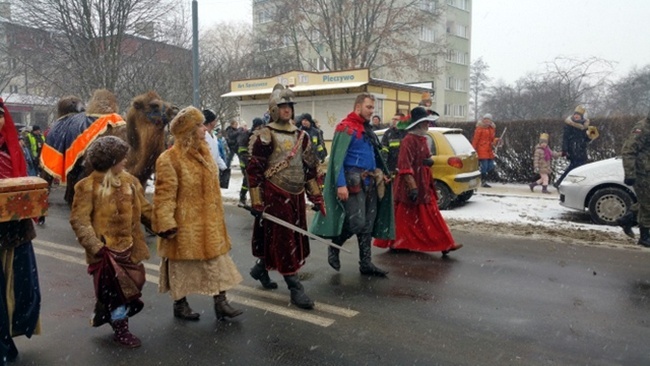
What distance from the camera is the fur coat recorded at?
3.93 m

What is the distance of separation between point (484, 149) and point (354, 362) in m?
11.1

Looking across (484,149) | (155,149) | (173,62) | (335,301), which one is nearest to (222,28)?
(173,62)

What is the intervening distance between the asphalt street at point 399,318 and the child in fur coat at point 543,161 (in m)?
6.72

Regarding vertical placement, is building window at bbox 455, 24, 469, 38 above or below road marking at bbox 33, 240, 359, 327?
above

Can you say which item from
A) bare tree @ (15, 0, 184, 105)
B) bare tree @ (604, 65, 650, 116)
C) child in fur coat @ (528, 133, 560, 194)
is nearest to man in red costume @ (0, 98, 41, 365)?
child in fur coat @ (528, 133, 560, 194)

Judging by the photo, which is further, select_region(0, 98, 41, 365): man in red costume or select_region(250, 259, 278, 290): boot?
select_region(250, 259, 278, 290): boot

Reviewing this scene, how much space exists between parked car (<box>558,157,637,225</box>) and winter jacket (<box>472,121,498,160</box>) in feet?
14.3

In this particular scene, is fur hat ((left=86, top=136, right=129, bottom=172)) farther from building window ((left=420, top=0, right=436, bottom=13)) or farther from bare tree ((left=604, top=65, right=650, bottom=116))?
bare tree ((left=604, top=65, right=650, bottom=116))

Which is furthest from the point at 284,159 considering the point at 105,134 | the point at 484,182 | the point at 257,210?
the point at 484,182

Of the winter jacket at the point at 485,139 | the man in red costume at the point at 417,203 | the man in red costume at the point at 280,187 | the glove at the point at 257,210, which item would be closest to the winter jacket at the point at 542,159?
the winter jacket at the point at 485,139

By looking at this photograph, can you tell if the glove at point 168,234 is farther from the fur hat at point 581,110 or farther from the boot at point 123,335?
the fur hat at point 581,110

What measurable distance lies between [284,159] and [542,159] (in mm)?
10364

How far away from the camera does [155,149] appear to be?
8.24 m

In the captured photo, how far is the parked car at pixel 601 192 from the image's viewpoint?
895 centimetres
